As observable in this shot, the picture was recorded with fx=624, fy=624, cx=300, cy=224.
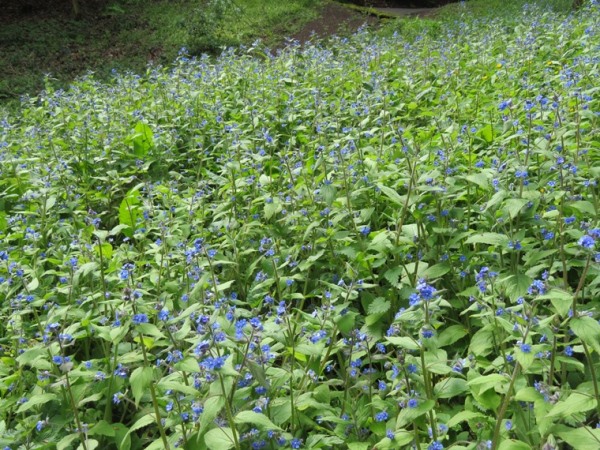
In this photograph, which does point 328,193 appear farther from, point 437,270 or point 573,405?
point 573,405

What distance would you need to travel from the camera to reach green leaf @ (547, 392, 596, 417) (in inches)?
66.7

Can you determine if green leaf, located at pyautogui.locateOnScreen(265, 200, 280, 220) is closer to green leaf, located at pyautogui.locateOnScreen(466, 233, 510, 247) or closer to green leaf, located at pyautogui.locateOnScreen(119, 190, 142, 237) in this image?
green leaf, located at pyautogui.locateOnScreen(119, 190, 142, 237)

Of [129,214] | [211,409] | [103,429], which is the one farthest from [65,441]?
[129,214]

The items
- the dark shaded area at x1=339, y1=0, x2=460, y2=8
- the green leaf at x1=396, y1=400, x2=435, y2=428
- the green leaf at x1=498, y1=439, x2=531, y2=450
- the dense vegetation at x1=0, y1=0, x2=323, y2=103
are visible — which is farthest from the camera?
the dark shaded area at x1=339, y1=0, x2=460, y2=8

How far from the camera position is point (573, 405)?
67.9 inches

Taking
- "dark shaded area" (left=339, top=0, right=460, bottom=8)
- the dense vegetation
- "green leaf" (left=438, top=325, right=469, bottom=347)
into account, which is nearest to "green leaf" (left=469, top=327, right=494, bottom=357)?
"green leaf" (left=438, top=325, right=469, bottom=347)

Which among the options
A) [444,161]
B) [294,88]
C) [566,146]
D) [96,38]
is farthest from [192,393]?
[96,38]

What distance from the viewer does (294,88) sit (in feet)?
19.8

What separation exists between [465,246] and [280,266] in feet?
2.99

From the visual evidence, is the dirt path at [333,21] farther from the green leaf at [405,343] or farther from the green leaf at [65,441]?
the green leaf at [405,343]

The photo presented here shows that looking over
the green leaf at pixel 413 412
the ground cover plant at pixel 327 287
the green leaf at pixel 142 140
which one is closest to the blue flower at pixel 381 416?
the ground cover plant at pixel 327 287

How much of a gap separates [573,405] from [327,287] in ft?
4.81

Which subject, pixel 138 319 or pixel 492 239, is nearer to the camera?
pixel 138 319

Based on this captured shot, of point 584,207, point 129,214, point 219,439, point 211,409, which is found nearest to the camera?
point 211,409
